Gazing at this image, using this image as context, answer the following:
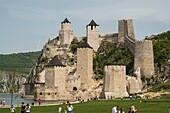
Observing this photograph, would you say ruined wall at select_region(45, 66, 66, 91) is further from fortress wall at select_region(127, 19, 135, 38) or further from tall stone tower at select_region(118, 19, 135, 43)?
fortress wall at select_region(127, 19, 135, 38)

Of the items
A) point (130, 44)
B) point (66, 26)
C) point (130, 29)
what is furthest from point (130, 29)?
point (66, 26)

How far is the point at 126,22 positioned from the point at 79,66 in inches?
572

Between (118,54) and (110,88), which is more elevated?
(118,54)

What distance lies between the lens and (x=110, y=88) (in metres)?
72.0

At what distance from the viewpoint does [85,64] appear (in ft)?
293

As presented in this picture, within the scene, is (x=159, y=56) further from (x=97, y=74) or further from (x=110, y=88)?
(x=110, y=88)

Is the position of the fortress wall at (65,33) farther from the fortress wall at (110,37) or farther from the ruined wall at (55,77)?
the ruined wall at (55,77)

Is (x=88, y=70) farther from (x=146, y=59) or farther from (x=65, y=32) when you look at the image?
(x=65, y=32)

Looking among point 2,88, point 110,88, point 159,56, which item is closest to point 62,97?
point 110,88

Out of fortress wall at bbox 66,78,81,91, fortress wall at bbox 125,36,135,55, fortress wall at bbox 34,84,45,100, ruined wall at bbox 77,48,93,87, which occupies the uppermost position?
fortress wall at bbox 125,36,135,55

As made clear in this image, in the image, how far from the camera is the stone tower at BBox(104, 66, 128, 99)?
71.8m

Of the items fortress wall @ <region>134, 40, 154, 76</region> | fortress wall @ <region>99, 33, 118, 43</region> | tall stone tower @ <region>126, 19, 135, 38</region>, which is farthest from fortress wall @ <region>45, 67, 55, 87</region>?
fortress wall @ <region>99, 33, 118, 43</region>

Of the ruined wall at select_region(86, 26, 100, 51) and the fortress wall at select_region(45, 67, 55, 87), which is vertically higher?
the ruined wall at select_region(86, 26, 100, 51)

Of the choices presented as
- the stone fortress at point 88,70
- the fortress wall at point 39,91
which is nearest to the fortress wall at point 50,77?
the stone fortress at point 88,70
